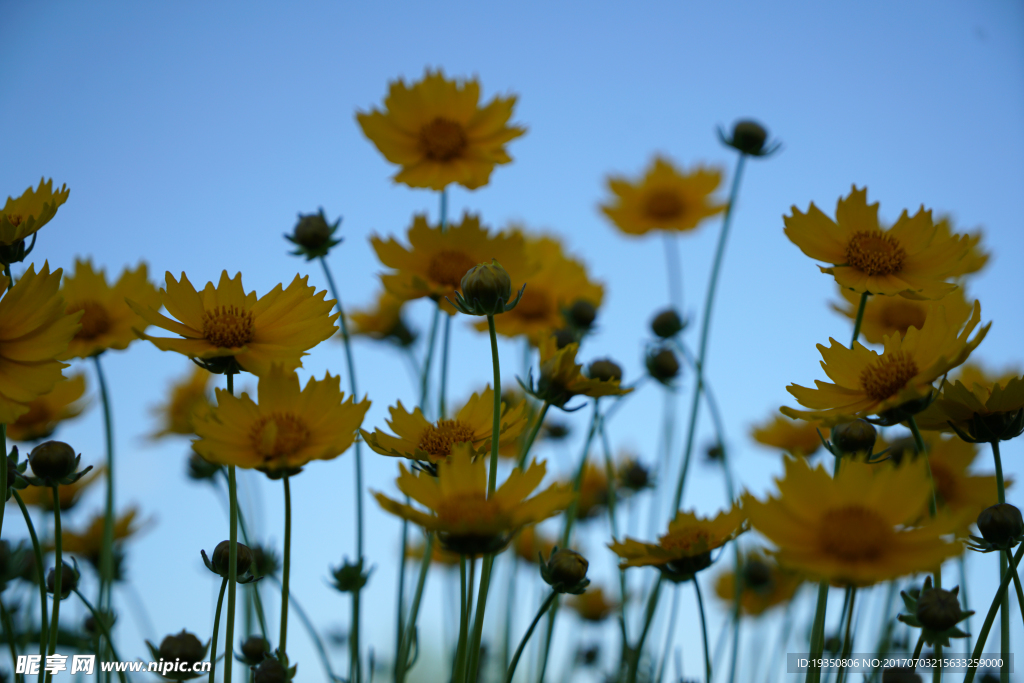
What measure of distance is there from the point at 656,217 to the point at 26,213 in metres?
1.64

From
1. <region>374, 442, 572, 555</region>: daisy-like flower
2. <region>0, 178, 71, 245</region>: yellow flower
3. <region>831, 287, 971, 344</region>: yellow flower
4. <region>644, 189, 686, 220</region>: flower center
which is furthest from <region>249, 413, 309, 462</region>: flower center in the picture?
<region>644, 189, 686, 220</region>: flower center

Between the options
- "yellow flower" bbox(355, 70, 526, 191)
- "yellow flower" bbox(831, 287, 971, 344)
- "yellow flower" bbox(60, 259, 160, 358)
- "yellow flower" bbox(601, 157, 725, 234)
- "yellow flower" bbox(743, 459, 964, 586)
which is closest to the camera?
"yellow flower" bbox(743, 459, 964, 586)

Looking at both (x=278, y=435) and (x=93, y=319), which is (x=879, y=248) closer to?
(x=278, y=435)

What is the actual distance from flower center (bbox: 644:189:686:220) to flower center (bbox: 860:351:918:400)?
4.64 feet

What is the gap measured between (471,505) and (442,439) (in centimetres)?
20

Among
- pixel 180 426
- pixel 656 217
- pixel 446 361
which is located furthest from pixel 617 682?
pixel 656 217

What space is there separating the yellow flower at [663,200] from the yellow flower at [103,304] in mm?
1313

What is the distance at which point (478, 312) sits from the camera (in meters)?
0.82

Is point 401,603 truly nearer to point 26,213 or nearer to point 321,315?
point 321,315

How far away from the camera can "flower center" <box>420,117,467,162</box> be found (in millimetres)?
1484

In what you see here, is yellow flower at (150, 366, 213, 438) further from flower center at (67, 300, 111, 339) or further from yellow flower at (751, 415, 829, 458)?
yellow flower at (751, 415, 829, 458)

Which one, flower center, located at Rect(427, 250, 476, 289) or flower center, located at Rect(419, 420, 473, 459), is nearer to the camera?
flower center, located at Rect(419, 420, 473, 459)

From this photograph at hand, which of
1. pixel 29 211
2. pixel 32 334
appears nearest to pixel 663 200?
pixel 29 211

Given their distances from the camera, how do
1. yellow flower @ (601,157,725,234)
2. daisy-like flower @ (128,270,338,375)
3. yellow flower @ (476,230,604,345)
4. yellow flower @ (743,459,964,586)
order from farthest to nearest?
yellow flower @ (601,157,725,234), yellow flower @ (476,230,604,345), daisy-like flower @ (128,270,338,375), yellow flower @ (743,459,964,586)
